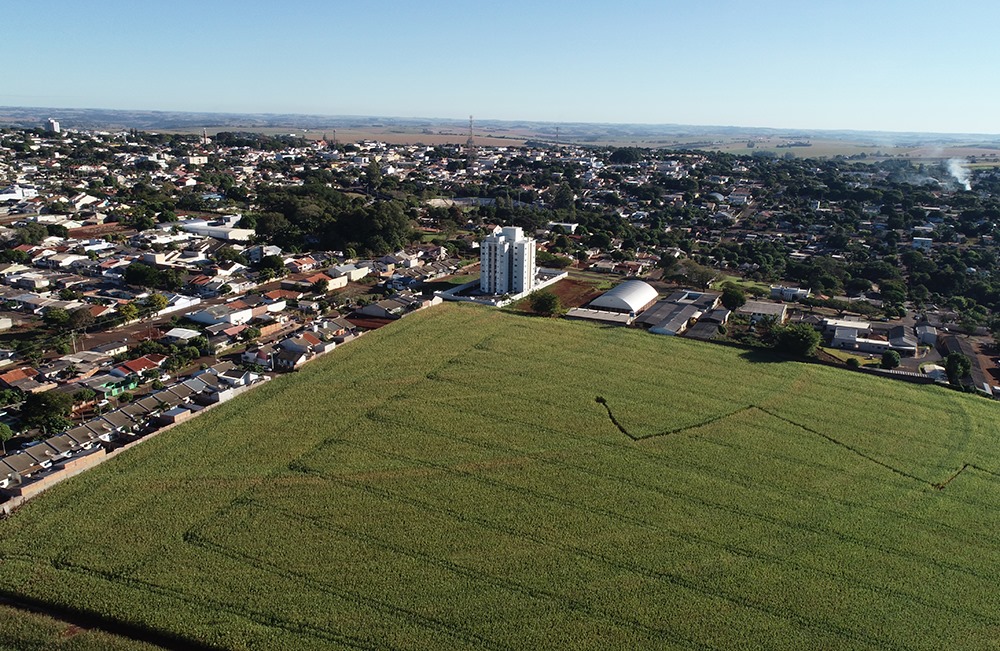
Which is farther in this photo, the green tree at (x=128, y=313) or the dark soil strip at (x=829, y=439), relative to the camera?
the green tree at (x=128, y=313)

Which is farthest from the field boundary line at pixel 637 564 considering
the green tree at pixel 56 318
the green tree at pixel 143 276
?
the green tree at pixel 143 276

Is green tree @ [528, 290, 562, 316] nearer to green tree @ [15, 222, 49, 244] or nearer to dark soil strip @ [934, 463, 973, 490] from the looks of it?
dark soil strip @ [934, 463, 973, 490]

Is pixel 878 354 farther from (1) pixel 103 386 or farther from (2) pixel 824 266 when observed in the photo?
(1) pixel 103 386

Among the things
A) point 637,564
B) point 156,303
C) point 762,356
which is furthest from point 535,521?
point 156,303

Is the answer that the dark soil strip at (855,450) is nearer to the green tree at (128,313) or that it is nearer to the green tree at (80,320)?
the green tree at (128,313)

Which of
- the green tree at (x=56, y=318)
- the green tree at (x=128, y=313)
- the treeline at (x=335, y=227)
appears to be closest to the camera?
the green tree at (x=56, y=318)

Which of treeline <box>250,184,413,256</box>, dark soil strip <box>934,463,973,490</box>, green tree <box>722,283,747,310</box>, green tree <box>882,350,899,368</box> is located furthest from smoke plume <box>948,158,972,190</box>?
dark soil strip <box>934,463,973,490</box>
